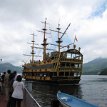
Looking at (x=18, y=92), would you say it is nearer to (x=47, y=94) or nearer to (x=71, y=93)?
(x=47, y=94)

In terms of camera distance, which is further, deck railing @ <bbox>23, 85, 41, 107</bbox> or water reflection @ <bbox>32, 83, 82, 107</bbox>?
water reflection @ <bbox>32, 83, 82, 107</bbox>

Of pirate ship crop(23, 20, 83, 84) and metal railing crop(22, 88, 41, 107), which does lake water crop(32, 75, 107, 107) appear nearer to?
pirate ship crop(23, 20, 83, 84)

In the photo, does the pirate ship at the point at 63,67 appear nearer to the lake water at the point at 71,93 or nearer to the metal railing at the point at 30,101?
the lake water at the point at 71,93

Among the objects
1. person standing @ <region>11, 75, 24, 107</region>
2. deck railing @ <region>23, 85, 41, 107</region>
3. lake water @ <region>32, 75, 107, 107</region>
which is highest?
person standing @ <region>11, 75, 24, 107</region>

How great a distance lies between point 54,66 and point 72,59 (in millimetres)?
4250

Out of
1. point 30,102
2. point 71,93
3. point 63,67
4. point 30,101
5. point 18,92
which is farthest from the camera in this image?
point 63,67

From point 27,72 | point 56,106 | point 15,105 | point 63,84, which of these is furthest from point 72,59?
point 56,106

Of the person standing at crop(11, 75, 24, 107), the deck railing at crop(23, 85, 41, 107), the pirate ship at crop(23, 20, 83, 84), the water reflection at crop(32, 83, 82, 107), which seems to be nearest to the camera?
the deck railing at crop(23, 85, 41, 107)

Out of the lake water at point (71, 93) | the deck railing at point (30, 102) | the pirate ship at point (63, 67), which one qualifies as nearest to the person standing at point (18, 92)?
the deck railing at point (30, 102)

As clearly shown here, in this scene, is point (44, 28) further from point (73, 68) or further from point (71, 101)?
point (71, 101)

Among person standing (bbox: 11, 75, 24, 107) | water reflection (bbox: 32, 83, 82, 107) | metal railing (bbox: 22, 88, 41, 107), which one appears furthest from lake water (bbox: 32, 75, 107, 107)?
person standing (bbox: 11, 75, 24, 107)

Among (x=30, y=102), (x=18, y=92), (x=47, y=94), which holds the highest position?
(x=18, y=92)

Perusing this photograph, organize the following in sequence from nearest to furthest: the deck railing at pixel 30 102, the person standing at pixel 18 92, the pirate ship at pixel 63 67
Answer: the deck railing at pixel 30 102, the person standing at pixel 18 92, the pirate ship at pixel 63 67

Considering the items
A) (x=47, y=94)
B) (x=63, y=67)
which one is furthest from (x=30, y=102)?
(x=63, y=67)
